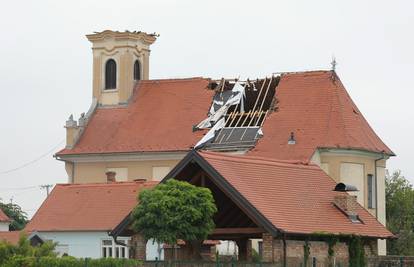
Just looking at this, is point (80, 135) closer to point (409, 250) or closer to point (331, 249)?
point (409, 250)

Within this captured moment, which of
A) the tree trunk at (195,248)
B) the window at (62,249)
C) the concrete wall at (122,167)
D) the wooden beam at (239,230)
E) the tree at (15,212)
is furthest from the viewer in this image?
the tree at (15,212)

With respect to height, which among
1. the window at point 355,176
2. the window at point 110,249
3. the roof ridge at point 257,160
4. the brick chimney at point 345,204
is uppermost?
the window at point 355,176

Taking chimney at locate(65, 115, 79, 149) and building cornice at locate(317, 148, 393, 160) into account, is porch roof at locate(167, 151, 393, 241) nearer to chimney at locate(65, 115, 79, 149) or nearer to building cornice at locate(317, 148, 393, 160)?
building cornice at locate(317, 148, 393, 160)

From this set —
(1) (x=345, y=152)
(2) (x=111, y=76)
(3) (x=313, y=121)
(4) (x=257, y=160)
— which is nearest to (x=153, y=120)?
(2) (x=111, y=76)

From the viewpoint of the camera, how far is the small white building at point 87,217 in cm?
6675

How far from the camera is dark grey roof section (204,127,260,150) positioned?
3056 inches

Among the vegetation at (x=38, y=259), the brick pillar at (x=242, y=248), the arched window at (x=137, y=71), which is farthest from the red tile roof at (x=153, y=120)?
the vegetation at (x=38, y=259)

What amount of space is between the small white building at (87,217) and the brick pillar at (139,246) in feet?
39.7

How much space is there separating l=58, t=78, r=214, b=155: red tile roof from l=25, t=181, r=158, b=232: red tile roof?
11.1m

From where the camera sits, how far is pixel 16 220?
11550 centimetres

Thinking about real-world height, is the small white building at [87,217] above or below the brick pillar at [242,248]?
above

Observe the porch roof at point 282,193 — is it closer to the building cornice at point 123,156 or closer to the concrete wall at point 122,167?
the building cornice at point 123,156

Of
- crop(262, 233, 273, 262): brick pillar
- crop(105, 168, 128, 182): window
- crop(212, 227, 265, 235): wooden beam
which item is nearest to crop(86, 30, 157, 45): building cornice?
crop(105, 168, 128, 182): window

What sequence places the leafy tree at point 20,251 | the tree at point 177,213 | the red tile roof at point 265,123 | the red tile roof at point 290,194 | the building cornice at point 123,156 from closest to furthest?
the tree at point 177,213
the red tile roof at point 290,194
the leafy tree at point 20,251
the red tile roof at point 265,123
the building cornice at point 123,156
